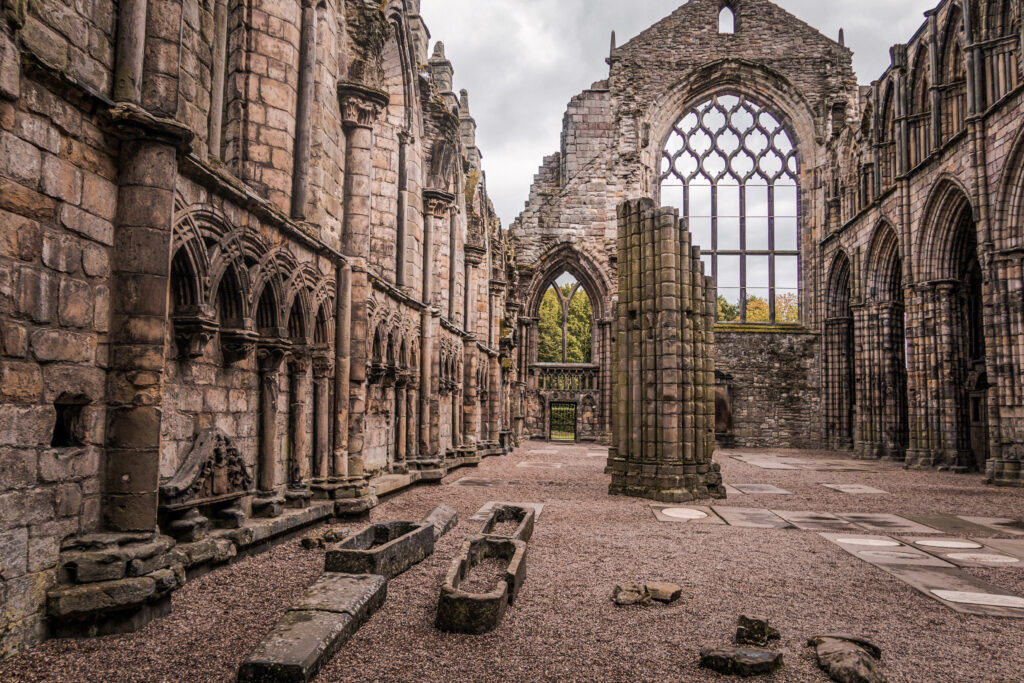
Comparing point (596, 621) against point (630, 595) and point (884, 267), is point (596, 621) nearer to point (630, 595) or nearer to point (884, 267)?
point (630, 595)

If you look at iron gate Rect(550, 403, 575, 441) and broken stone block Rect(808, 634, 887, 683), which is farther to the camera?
iron gate Rect(550, 403, 575, 441)

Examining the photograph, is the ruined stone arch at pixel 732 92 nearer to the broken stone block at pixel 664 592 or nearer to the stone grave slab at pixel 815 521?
the stone grave slab at pixel 815 521

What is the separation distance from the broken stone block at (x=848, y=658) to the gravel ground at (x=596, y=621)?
0.24ft

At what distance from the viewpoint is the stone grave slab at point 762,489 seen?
1166 cm

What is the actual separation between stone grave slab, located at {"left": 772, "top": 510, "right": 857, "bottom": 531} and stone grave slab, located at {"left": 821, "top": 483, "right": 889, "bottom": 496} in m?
3.09

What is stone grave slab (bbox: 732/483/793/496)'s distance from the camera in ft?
38.2

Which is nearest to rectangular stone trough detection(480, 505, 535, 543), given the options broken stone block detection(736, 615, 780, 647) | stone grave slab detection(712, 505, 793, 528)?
broken stone block detection(736, 615, 780, 647)

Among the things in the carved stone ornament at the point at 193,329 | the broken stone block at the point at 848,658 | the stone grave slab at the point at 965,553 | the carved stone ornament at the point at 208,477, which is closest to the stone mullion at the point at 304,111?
the carved stone ornament at the point at 193,329

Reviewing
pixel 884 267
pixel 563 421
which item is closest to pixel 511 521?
pixel 884 267

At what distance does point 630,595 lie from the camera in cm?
475

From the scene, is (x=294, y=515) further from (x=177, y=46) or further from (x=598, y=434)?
(x=598, y=434)

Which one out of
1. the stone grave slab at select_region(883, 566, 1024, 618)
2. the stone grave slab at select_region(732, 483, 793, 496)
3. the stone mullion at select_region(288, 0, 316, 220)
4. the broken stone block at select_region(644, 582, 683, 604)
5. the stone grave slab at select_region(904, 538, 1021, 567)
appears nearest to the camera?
the stone grave slab at select_region(883, 566, 1024, 618)

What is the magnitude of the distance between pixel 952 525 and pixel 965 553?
6.72 ft

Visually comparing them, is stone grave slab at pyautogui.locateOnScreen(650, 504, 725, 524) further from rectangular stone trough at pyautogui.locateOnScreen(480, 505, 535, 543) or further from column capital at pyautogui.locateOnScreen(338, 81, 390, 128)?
column capital at pyautogui.locateOnScreen(338, 81, 390, 128)
